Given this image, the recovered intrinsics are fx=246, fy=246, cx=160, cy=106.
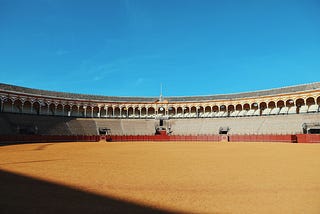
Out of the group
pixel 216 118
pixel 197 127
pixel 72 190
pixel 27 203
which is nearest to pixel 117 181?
pixel 72 190

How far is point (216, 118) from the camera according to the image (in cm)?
4928

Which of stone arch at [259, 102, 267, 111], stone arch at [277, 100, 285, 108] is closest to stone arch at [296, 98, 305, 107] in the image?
stone arch at [277, 100, 285, 108]

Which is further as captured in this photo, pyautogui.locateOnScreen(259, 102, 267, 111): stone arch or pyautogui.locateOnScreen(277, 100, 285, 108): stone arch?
pyautogui.locateOnScreen(259, 102, 267, 111): stone arch

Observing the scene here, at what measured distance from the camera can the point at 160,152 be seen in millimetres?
18422

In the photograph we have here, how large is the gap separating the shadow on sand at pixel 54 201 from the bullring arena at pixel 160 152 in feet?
0.07

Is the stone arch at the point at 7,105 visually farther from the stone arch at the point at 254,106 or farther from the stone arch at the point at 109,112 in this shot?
the stone arch at the point at 254,106

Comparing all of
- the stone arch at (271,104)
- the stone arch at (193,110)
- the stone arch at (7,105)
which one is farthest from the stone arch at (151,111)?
the stone arch at (7,105)

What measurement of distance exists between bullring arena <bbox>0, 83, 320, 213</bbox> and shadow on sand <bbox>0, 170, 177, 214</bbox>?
0.07ft

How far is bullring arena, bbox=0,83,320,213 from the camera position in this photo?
570 cm

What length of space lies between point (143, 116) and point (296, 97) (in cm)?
3069

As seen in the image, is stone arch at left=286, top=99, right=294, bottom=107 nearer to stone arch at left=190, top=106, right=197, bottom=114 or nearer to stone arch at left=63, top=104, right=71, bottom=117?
stone arch at left=190, top=106, right=197, bottom=114

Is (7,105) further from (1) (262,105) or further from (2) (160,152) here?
(1) (262,105)

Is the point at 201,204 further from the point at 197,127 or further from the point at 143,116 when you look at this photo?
the point at 143,116

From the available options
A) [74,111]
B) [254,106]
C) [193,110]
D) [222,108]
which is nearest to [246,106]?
[254,106]
